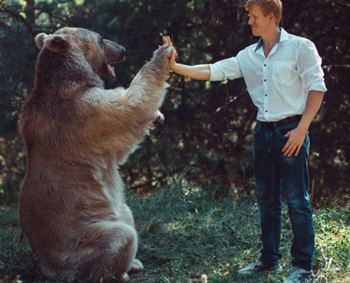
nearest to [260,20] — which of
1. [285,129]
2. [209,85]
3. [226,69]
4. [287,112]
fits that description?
[226,69]

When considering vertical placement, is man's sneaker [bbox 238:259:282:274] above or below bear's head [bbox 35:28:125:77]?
below

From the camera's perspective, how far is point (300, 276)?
3.67 meters

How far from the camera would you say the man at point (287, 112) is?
11.8ft

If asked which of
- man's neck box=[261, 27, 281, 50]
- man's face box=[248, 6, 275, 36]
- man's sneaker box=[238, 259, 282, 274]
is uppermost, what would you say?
man's face box=[248, 6, 275, 36]

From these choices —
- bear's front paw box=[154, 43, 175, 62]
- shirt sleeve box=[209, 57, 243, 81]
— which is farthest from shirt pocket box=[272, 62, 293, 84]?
bear's front paw box=[154, 43, 175, 62]

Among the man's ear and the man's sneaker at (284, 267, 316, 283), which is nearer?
the man's sneaker at (284, 267, 316, 283)

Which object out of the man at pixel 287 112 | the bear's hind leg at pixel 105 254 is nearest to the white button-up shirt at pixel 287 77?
the man at pixel 287 112

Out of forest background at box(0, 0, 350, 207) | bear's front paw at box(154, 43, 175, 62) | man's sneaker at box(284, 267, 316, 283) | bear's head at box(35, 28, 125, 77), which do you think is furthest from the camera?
forest background at box(0, 0, 350, 207)

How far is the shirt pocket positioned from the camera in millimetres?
3701

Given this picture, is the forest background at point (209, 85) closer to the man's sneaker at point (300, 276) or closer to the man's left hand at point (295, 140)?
the man's sneaker at point (300, 276)

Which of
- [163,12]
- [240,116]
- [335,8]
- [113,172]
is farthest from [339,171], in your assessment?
[113,172]

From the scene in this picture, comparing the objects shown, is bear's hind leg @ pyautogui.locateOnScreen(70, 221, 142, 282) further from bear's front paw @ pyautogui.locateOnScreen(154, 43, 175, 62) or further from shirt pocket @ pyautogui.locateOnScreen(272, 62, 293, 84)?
shirt pocket @ pyautogui.locateOnScreen(272, 62, 293, 84)

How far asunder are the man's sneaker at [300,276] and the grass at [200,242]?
0.09 meters

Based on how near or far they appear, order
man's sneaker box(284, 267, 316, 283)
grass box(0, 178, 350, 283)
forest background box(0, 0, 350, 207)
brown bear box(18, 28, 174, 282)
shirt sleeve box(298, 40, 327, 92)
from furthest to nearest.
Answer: forest background box(0, 0, 350, 207)
grass box(0, 178, 350, 283)
brown bear box(18, 28, 174, 282)
man's sneaker box(284, 267, 316, 283)
shirt sleeve box(298, 40, 327, 92)
